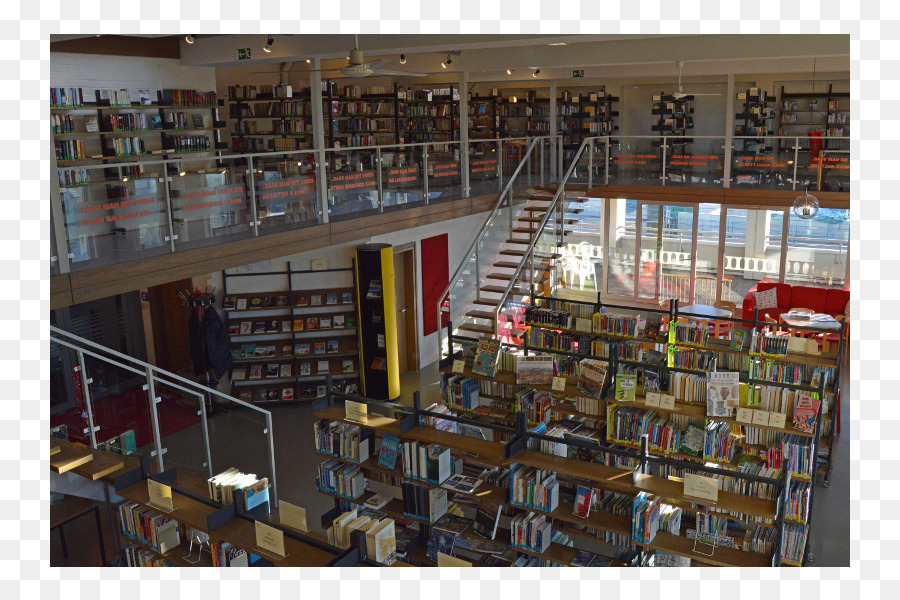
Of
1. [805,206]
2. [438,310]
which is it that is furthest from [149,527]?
[805,206]

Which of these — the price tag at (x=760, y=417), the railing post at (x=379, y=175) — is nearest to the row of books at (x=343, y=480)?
the price tag at (x=760, y=417)

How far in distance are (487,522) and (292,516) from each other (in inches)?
58.3

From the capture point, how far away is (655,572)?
2.41 m

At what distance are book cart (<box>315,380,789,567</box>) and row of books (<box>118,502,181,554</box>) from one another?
1245mm

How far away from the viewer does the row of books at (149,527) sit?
4879 mm

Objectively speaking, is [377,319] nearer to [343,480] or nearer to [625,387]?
[625,387]

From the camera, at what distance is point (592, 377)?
23.1ft

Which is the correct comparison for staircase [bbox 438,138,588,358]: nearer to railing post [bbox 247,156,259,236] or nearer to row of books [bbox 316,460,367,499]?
railing post [bbox 247,156,259,236]

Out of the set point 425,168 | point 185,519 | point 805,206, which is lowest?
point 185,519

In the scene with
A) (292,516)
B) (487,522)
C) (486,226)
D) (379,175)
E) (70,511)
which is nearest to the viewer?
(292,516)

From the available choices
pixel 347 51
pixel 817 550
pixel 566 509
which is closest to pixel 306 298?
pixel 347 51

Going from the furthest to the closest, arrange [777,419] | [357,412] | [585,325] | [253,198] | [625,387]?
[585,325] → [253,198] → [625,387] → [777,419] → [357,412]

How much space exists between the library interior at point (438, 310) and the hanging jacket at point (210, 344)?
0.13 ft

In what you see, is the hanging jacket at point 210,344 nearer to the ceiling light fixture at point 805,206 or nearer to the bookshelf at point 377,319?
the bookshelf at point 377,319
